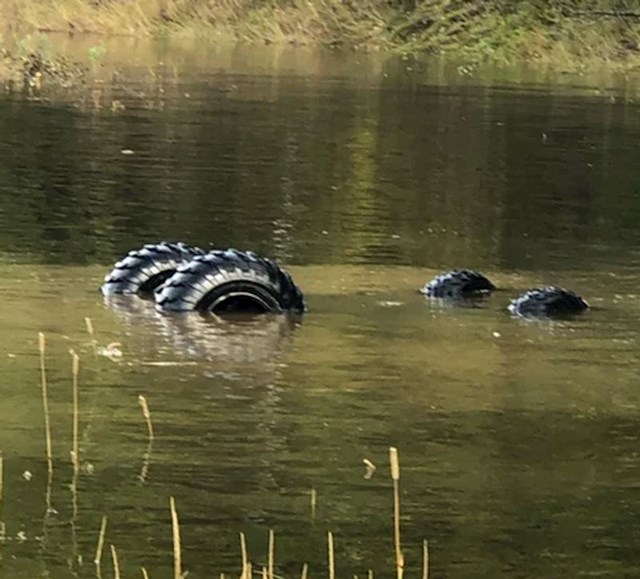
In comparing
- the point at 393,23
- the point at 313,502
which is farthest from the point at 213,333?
the point at 393,23

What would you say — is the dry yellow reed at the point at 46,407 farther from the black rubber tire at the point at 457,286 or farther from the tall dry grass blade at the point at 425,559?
the black rubber tire at the point at 457,286

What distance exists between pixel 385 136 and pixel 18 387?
678 inches

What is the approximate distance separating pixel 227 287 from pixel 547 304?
76.2 inches

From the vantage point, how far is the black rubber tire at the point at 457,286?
14047 mm

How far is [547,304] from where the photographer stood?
13.4 metres

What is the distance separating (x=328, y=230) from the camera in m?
17.3

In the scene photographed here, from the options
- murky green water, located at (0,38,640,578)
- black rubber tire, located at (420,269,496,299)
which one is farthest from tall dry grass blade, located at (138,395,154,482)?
black rubber tire, located at (420,269,496,299)

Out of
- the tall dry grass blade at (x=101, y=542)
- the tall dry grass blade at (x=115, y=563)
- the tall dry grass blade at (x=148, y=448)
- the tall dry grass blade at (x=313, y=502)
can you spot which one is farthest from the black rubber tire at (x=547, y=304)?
the tall dry grass blade at (x=115, y=563)

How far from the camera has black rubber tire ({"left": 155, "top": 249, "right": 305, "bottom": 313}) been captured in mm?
12953

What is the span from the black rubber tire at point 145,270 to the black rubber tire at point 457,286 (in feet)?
4.89

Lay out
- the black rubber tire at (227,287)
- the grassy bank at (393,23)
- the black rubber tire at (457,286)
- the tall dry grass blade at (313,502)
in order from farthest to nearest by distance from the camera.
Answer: the grassy bank at (393,23)
the black rubber tire at (457,286)
the black rubber tire at (227,287)
the tall dry grass blade at (313,502)

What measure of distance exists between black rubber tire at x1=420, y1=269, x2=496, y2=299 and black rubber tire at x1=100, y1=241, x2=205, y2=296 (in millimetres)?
1490

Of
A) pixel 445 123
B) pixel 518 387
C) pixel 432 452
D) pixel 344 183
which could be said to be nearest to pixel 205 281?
pixel 518 387

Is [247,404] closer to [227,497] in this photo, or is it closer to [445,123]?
[227,497]
